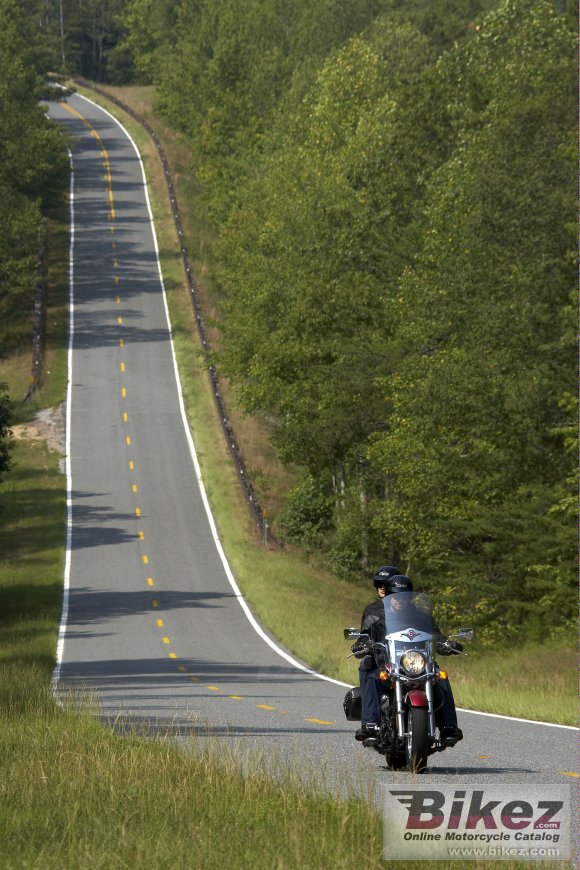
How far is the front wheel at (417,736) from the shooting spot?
457 inches

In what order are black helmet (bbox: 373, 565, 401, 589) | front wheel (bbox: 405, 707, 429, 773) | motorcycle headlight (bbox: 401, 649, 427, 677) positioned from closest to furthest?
front wheel (bbox: 405, 707, 429, 773), motorcycle headlight (bbox: 401, 649, 427, 677), black helmet (bbox: 373, 565, 401, 589)

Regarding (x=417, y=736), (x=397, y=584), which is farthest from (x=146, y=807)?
(x=397, y=584)

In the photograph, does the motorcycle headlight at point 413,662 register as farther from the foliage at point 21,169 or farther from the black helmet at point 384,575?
the foliage at point 21,169

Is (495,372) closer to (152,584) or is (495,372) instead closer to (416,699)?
(152,584)

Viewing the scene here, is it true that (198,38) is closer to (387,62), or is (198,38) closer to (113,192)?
(113,192)

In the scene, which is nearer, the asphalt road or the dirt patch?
the asphalt road

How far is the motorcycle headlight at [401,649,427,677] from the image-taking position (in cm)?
1192

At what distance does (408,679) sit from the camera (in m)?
11.9

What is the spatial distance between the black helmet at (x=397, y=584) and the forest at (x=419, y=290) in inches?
789

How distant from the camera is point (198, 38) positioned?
106 metres

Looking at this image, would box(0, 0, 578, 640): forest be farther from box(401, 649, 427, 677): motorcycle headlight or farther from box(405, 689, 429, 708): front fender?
box(405, 689, 429, 708): front fender

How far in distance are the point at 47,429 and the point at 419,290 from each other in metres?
30.1

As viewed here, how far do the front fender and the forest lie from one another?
20869 mm

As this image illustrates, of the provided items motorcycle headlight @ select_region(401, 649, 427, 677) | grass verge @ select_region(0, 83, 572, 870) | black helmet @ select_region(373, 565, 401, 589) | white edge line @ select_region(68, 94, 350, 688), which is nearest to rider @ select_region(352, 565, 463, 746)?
black helmet @ select_region(373, 565, 401, 589)
